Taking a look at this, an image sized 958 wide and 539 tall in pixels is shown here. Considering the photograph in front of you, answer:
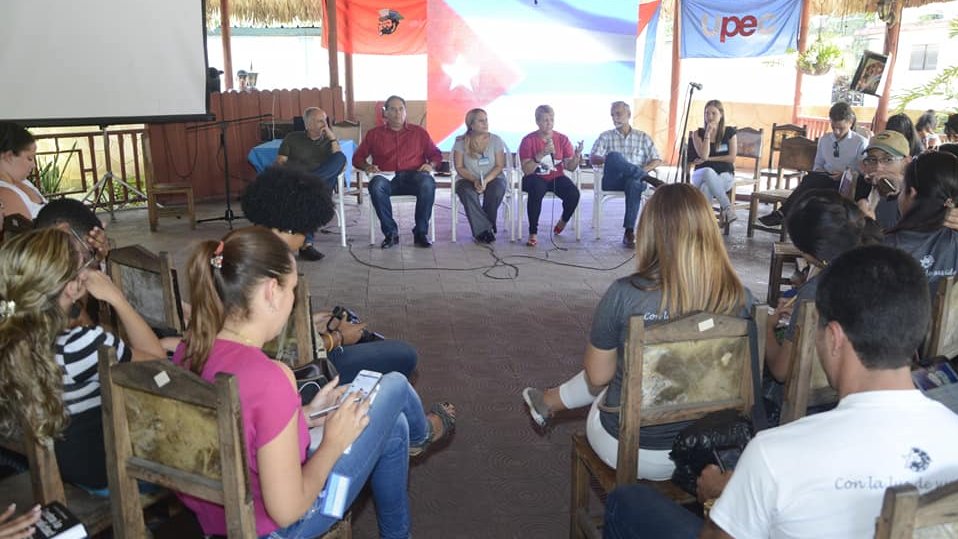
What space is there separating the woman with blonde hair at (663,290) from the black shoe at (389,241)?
4.18m

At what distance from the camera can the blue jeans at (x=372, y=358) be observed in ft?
8.85

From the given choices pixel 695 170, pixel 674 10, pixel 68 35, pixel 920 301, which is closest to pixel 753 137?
pixel 695 170

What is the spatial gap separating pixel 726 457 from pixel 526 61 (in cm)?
759

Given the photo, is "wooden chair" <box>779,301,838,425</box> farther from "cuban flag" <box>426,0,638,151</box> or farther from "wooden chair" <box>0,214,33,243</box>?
"cuban flag" <box>426,0,638,151</box>

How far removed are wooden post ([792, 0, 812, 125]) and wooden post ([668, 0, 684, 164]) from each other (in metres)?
1.45

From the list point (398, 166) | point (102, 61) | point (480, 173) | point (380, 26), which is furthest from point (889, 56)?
point (102, 61)

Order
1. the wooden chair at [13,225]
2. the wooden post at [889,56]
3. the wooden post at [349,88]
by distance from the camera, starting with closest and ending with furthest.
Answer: the wooden chair at [13,225]
the wooden post at [889,56]
the wooden post at [349,88]

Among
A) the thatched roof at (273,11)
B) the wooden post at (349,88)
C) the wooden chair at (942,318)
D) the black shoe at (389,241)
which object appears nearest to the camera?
the wooden chair at (942,318)

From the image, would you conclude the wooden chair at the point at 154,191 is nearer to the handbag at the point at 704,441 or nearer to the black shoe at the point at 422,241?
the black shoe at the point at 422,241

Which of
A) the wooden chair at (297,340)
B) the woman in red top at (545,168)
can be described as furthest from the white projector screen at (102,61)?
the wooden chair at (297,340)

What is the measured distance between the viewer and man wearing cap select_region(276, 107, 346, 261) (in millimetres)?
6225

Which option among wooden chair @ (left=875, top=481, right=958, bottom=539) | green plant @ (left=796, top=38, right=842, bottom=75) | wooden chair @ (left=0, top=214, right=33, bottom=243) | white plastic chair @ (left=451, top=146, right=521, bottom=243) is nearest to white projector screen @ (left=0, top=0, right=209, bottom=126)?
white plastic chair @ (left=451, top=146, right=521, bottom=243)

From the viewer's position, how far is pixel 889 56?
305 inches

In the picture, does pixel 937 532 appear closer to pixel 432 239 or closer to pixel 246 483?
pixel 246 483
